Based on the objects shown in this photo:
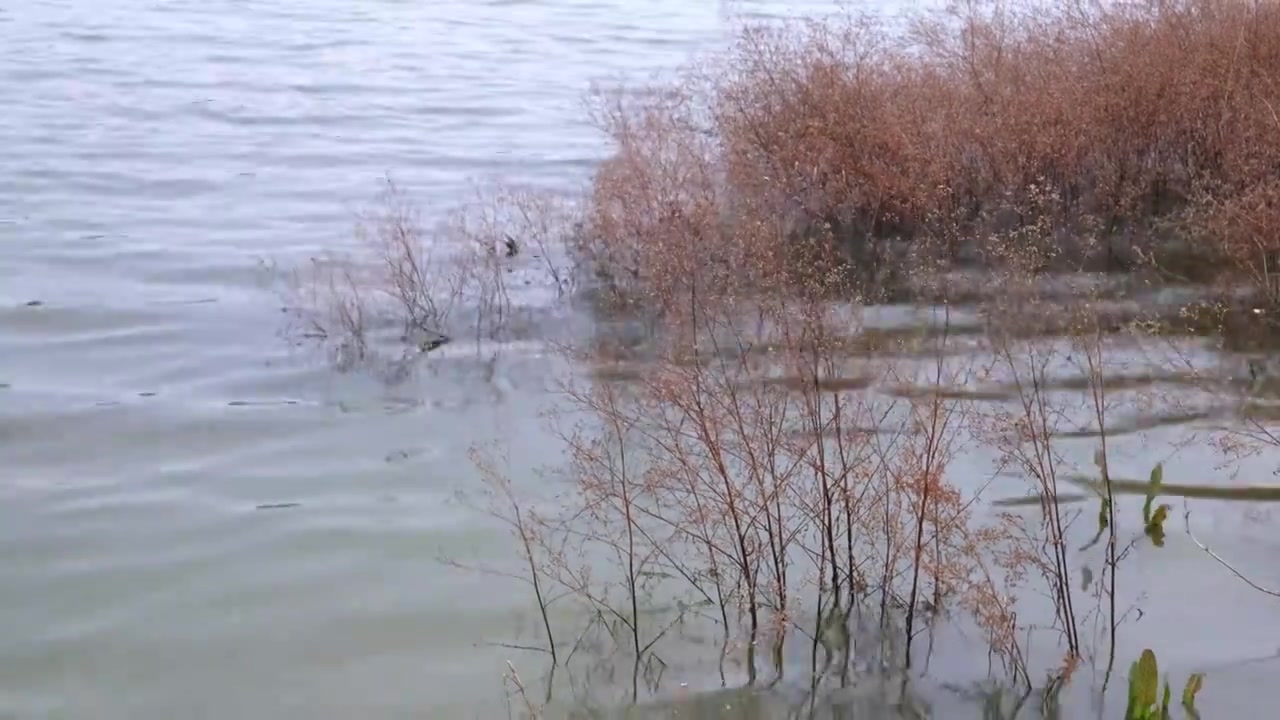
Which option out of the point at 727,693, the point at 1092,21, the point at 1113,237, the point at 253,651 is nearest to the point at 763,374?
the point at 727,693

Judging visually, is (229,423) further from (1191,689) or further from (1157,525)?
(1191,689)

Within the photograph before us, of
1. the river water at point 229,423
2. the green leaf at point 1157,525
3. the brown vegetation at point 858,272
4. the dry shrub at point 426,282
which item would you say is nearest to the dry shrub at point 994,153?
the brown vegetation at point 858,272

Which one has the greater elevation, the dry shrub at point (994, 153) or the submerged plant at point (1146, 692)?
the dry shrub at point (994, 153)

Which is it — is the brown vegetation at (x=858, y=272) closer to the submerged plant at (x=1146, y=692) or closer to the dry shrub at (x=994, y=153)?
the dry shrub at (x=994, y=153)

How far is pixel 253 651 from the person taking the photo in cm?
645

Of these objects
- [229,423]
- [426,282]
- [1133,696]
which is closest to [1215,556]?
[1133,696]

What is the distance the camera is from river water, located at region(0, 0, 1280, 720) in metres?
6.39

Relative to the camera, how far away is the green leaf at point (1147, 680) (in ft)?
17.2

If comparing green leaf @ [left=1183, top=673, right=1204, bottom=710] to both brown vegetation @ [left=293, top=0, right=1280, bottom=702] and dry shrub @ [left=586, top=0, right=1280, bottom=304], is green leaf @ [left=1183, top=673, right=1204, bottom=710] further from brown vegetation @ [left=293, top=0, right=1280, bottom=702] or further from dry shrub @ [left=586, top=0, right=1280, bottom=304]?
dry shrub @ [left=586, top=0, right=1280, bottom=304]

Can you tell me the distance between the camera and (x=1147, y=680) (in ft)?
17.4

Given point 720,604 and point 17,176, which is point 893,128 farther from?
point 17,176

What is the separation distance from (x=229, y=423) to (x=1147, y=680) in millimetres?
5574

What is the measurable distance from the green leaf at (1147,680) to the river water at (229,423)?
1.09 metres

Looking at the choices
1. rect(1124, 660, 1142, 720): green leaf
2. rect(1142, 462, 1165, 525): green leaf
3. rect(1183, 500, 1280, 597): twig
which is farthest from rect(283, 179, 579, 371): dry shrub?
rect(1124, 660, 1142, 720): green leaf
